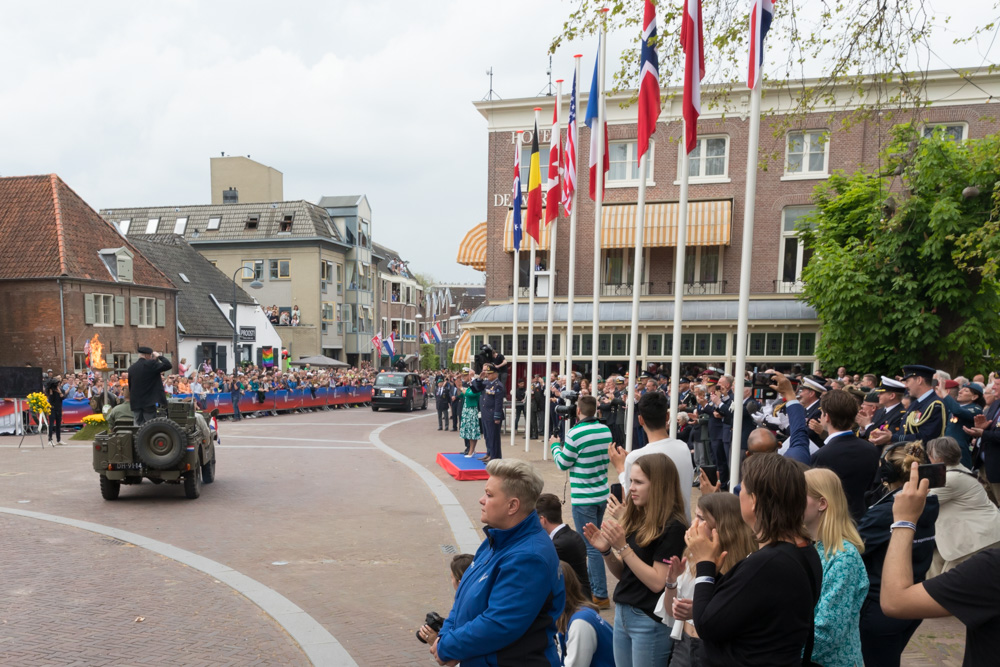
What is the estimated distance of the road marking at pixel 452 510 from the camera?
8.48 meters

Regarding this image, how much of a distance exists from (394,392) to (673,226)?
1469cm

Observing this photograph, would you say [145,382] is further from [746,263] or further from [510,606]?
[510,606]

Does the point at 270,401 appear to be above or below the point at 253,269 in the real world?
below

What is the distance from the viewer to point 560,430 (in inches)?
634

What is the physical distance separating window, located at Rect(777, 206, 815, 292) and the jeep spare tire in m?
21.4

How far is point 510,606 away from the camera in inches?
112

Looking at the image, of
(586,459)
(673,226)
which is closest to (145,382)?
(586,459)

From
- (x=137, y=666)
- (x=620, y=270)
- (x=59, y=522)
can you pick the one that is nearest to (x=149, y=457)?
(x=59, y=522)

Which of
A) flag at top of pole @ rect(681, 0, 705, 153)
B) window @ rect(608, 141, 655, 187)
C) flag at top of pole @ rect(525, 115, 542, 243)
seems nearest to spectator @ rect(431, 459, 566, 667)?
flag at top of pole @ rect(681, 0, 705, 153)

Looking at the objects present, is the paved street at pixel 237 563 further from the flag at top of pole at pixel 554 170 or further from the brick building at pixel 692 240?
the brick building at pixel 692 240

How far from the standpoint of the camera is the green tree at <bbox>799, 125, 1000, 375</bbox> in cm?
1562

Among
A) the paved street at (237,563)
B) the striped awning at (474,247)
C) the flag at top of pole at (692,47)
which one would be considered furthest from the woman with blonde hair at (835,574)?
the striped awning at (474,247)

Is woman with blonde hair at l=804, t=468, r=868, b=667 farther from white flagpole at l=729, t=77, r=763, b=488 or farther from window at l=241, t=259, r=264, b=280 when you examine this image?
window at l=241, t=259, r=264, b=280

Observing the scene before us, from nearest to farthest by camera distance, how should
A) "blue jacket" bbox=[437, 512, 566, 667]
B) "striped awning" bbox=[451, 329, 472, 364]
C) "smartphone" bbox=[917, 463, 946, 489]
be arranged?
1. "smartphone" bbox=[917, 463, 946, 489]
2. "blue jacket" bbox=[437, 512, 566, 667]
3. "striped awning" bbox=[451, 329, 472, 364]
